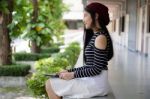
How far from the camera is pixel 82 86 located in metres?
3.61

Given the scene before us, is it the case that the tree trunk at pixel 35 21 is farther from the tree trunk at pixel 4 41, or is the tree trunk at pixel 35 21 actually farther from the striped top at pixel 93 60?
the striped top at pixel 93 60

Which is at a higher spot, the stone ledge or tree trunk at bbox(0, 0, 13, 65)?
tree trunk at bbox(0, 0, 13, 65)

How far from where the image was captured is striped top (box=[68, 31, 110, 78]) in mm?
3564

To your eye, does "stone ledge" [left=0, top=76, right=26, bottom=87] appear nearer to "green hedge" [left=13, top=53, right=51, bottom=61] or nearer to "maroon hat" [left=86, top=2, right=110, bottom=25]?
"green hedge" [left=13, top=53, right=51, bottom=61]

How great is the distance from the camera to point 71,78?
3.66 m

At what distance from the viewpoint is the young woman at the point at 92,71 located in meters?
3.58

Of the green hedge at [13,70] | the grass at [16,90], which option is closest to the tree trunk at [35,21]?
the green hedge at [13,70]

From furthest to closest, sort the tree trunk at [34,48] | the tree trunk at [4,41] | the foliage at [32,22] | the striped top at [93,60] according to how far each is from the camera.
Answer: the tree trunk at [34,48]
the foliage at [32,22]
the tree trunk at [4,41]
the striped top at [93,60]

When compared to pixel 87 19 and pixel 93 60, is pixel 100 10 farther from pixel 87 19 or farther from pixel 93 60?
pixel 93 60

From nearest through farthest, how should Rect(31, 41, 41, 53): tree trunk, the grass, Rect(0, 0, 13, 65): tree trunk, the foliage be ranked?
the grass, Rect(0, 0, 13, 65): tree trunk, the foliage, Rect(31, 41, 41, 53): tree trunk

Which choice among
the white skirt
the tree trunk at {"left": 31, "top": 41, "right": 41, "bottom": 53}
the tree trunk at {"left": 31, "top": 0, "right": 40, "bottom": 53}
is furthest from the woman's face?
the tree trunk at {"left": 31, "top": 41, "right": 41, "bottom": 53}

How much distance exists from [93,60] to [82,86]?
0.89 ft

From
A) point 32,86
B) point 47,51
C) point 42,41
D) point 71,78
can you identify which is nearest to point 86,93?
point 71,78

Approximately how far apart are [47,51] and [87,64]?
1408cm
